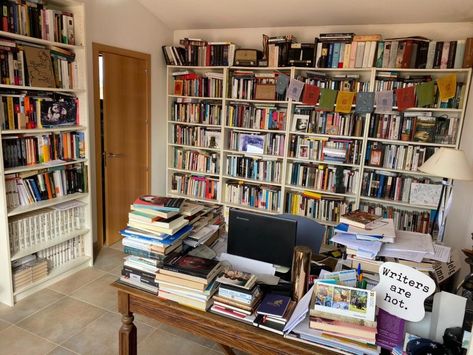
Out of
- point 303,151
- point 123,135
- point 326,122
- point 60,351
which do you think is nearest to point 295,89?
point 326,122

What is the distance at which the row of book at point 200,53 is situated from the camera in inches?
163

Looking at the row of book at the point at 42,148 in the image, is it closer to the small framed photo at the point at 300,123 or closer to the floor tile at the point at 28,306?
the floor tile at the point at 28,306

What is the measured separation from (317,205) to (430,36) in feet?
6.83

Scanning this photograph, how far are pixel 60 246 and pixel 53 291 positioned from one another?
0.40 meters

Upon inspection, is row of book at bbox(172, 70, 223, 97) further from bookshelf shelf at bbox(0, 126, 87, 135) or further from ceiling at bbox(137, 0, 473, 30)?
bookshelf shelf at bbox(0, 126, 87, 135)

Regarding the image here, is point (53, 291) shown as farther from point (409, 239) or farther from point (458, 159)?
point (458, 159)

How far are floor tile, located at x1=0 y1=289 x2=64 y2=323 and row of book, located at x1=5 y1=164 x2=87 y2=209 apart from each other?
0.77 m

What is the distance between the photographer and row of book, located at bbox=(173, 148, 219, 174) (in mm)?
4492

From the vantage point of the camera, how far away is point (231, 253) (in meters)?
1.88

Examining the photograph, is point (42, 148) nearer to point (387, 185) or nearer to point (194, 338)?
point (194, 338)

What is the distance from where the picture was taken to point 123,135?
157 inches

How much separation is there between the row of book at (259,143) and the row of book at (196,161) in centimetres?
35

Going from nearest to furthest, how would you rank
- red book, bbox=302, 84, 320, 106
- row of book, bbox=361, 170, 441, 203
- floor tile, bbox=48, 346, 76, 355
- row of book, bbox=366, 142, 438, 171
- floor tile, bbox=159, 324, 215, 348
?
floor tile, bbox=48, 346, 76, 355, floor tile, bbox=159, 324, 215, 348, row of book, bbox=366, 142, 438, 171, row of book, bbox=361, 170, 441, 203, red book, bbox=302, 84, 320, 106

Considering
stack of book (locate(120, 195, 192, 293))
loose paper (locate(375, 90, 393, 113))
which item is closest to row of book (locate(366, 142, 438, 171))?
loose paper (locate(375, 90, 393, 113))
